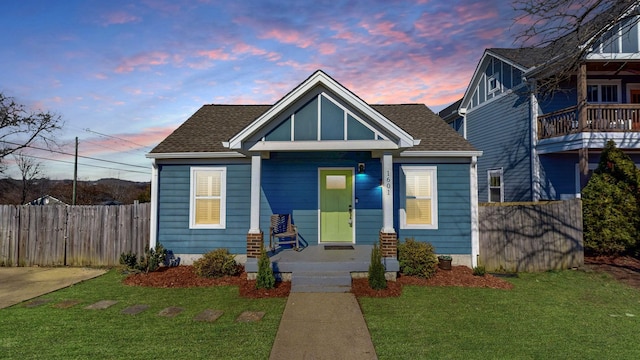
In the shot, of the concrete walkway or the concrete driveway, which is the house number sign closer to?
the concrete walkway

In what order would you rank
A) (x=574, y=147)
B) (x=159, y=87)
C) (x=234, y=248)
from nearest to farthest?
(x=234, y=248), (x=574, y=147), (x=159, y=87)

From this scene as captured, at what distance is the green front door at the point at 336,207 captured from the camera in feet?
29.8

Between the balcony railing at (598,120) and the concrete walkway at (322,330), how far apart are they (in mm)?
11294

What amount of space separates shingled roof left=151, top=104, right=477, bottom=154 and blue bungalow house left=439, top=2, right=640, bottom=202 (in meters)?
2.97

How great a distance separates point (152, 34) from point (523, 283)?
526 inches

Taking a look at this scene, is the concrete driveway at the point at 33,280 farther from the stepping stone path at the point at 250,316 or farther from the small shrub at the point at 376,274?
the small shrub at the point at 376,274

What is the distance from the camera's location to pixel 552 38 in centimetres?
748

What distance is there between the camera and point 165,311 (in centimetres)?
552

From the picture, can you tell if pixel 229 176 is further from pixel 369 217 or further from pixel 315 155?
pixel 369 217

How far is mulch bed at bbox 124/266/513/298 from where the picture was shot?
646 centimetres

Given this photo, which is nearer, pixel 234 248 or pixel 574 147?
pixel 234 248

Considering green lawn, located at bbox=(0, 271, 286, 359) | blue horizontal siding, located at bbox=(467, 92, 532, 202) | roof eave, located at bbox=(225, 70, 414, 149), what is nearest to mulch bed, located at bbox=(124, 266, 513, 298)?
green lawn, located at bbox=(0, 271, 286, 359)

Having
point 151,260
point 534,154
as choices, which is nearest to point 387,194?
point 151,260

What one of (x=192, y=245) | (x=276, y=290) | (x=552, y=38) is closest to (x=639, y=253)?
(x=552, y=38)
